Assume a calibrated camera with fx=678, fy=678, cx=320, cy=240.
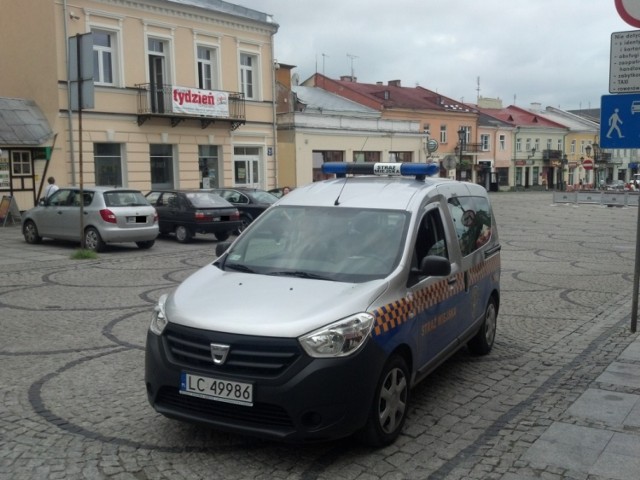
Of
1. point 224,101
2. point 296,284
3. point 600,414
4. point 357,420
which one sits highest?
point 224,101

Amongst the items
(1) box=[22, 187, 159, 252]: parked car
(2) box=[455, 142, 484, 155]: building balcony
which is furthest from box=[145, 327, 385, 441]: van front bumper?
(2) box=[455, 142, 484, 155]: building balcony

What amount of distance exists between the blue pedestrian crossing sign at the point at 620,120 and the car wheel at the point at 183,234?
42.4 feet

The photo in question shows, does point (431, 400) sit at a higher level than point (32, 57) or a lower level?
lower

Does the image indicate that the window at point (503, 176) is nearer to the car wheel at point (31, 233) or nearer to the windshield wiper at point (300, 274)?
the car wheel at point (31, 233)

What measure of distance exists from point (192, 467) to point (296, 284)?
1410 millimetres

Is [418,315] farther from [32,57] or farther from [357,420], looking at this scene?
[32,57]

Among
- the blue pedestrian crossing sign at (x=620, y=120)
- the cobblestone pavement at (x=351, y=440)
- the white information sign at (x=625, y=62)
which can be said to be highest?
the white information sign at (x=625, y=62)

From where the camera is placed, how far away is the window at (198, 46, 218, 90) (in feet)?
99.3

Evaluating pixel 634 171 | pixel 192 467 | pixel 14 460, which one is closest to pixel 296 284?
pixel 192 467

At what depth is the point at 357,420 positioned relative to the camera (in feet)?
14.2

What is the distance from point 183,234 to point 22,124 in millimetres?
9369

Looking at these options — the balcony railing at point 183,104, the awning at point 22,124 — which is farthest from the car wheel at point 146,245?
the balcony railing at point 183,104

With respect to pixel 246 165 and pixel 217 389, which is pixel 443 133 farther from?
pixel 217 389

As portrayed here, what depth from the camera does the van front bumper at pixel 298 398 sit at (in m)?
4.16
